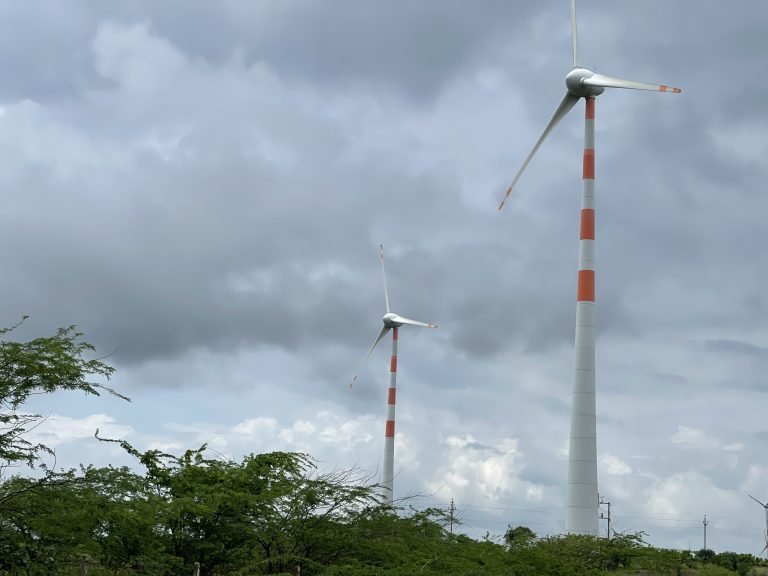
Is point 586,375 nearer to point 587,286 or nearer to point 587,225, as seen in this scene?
point 587,286

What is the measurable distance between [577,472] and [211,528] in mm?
23271

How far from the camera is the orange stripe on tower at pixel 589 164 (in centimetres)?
4800

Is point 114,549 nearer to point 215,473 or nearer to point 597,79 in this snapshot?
point 215,473

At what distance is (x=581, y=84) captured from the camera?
51188 mm

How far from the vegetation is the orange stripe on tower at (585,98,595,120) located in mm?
24573

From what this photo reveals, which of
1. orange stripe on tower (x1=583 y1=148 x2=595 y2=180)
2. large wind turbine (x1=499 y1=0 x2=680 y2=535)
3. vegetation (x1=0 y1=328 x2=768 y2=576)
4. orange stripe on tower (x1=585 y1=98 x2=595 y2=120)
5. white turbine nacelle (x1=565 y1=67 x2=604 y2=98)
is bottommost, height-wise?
vegetation (x1=0 y1=328 x2=768 y2=576)

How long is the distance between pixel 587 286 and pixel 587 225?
3184 mm

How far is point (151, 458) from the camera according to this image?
31000 mm

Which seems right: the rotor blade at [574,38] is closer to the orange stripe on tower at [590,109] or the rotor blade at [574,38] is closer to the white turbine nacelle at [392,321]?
the orange stripe on tower at [590,109]

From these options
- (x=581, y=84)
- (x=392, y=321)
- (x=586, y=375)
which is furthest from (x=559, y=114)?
(x=392, y=321)

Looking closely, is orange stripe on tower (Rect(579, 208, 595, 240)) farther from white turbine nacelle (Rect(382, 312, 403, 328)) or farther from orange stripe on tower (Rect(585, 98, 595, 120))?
white turbine nacelle (Rect(382, 312, 403, 328))

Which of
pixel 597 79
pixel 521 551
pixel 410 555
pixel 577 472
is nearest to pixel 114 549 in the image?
pixel 410 555

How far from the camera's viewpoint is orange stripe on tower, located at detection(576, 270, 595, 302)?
46656 mm

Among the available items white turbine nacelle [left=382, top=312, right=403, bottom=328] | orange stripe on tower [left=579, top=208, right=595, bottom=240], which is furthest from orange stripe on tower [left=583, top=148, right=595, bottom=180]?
white turbine nacelle [left=382, top=312, right=403, bottom=328]
